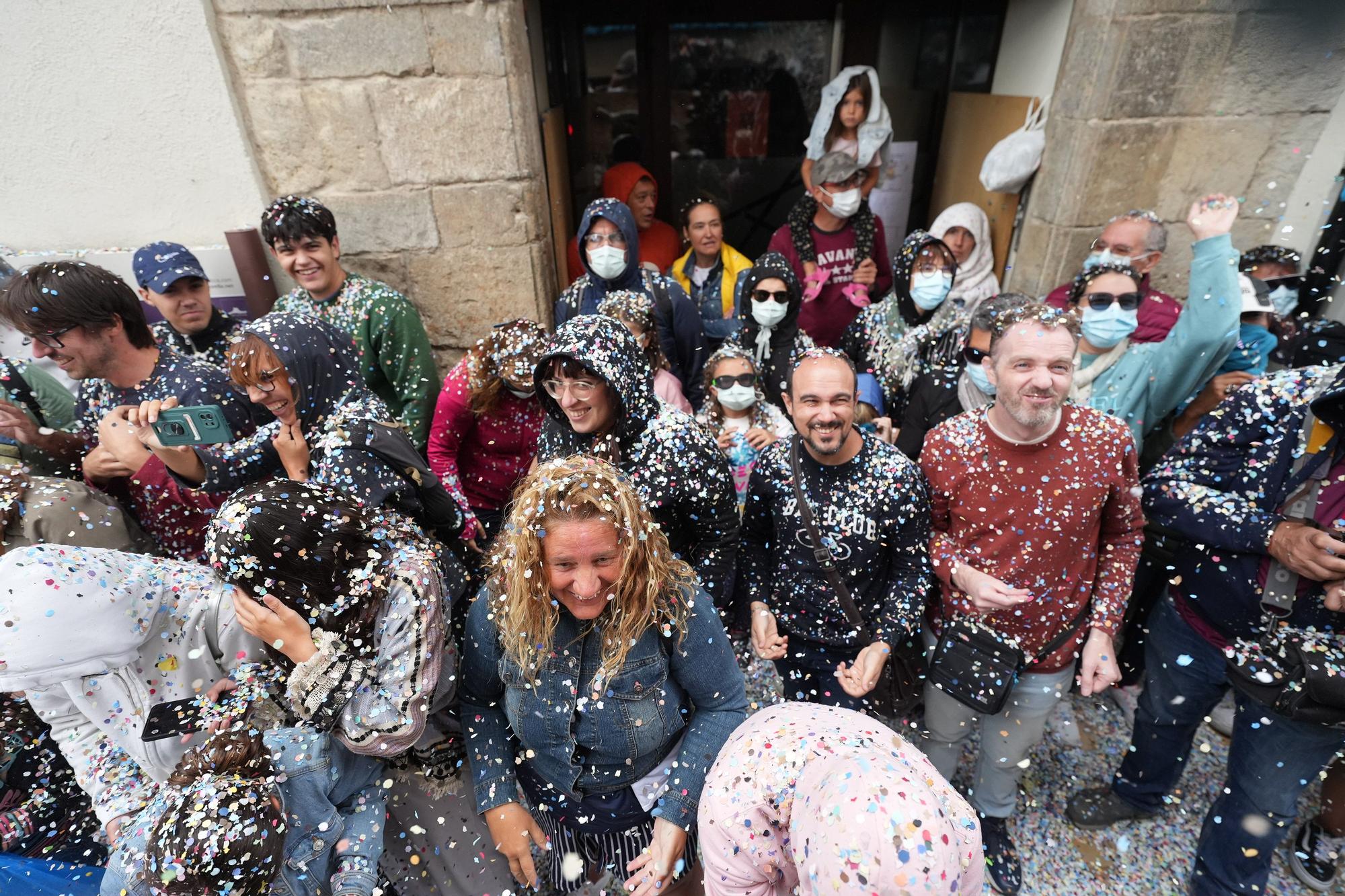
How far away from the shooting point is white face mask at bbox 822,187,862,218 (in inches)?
166

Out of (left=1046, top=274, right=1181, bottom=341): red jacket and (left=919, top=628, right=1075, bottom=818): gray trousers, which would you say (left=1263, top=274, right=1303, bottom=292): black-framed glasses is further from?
(left=919, top=628, right=1075, bottom=818): gray trousers

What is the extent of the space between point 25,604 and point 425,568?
90 centimetres

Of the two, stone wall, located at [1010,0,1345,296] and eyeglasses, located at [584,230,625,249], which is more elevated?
stone wall, located at [1010,0,1345,296]

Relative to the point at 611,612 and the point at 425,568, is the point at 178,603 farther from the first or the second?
the point at 611,612

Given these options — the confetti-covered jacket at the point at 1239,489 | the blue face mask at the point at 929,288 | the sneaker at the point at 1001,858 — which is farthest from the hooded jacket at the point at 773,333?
the sneaker at the point at 1001,858

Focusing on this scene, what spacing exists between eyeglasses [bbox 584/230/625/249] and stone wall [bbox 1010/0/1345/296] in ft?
9.02

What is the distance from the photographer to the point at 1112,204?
3729 mm

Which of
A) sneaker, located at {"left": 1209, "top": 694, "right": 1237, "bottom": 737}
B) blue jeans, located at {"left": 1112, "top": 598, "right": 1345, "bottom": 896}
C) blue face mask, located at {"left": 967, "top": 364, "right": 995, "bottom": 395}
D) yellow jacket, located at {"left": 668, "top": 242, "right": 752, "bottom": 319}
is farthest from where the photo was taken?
yellow jacket, located at {"left": 668, "top": 242, "right": 752, "bottom": 319}

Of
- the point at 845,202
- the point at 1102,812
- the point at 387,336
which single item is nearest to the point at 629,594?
the point at 387,336

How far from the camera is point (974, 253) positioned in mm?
4082

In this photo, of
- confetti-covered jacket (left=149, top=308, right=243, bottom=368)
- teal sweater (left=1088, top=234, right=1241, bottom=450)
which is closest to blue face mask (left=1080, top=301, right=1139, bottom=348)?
teal sweater (left=1088, top=234, right=1241, bottom=450)

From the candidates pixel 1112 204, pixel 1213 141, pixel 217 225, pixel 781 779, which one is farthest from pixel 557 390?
pixel 1213 141

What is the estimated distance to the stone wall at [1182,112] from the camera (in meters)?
3.35

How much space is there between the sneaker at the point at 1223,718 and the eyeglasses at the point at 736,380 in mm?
2787
